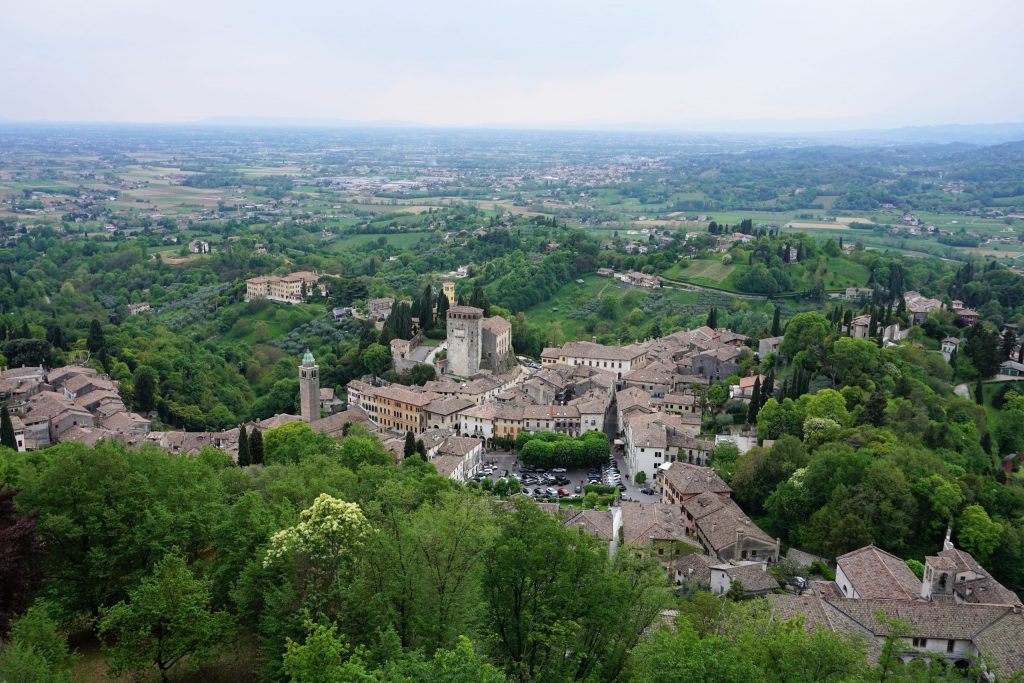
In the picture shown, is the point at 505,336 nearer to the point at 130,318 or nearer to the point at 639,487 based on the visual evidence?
the point at 639,487

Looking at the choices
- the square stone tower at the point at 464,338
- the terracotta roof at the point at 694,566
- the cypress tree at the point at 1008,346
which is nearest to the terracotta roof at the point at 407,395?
the square stone tower at the point at 464,338


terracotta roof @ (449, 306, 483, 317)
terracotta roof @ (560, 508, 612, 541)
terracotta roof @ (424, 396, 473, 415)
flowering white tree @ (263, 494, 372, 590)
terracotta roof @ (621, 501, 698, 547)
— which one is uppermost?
flowering white tree @ (263, 494, 372, 590)

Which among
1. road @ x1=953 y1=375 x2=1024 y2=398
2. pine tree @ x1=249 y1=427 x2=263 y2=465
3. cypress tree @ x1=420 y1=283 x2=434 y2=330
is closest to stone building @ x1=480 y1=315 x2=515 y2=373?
A: cypress tree @ x1=420 y1=283 x2=434 y2=330

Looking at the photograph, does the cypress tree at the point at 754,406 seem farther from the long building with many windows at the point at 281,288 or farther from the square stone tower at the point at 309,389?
the long building with many windows at the point at 281,288

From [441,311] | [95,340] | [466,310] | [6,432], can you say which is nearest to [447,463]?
[466,310]

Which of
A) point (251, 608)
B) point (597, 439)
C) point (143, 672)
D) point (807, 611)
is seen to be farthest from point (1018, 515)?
point (143, 672)

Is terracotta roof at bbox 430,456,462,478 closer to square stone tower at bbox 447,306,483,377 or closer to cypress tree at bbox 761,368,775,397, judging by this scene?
square stone tower at bbox 447,306,483,377
